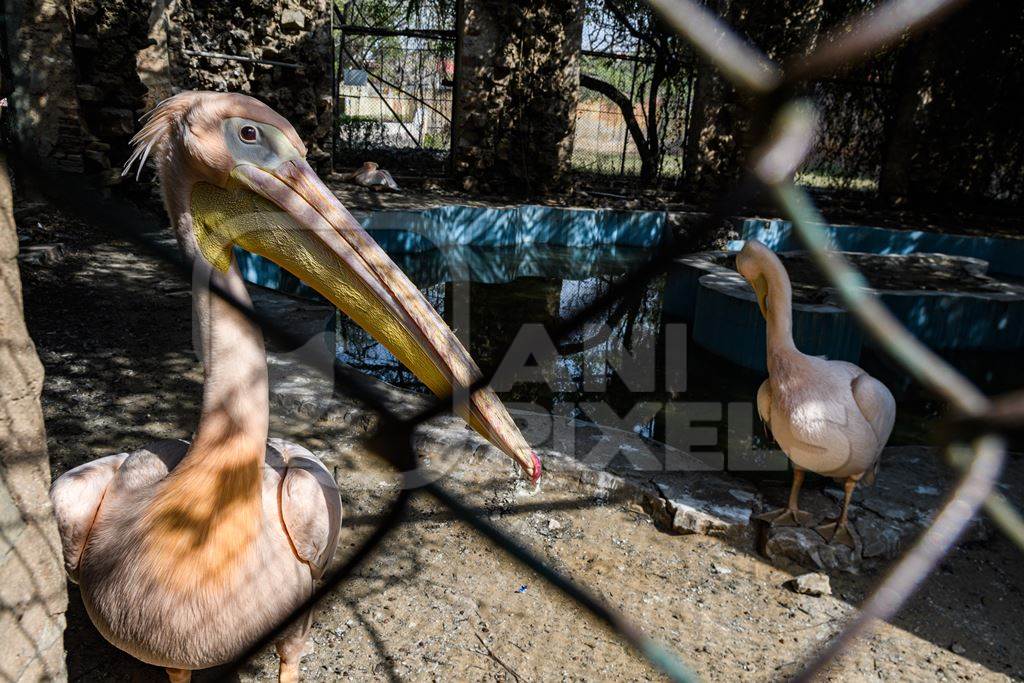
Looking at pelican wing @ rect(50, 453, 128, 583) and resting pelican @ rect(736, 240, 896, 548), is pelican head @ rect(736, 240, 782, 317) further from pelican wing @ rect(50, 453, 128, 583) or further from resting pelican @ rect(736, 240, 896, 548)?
pelican wing @ rect(50, 453, 128, 583)

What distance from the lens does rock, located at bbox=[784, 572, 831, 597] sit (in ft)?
8.92

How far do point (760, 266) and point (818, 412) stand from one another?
66 cm

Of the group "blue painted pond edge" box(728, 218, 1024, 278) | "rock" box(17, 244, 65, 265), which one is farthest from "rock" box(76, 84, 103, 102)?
"blue painted pond edge" box(728, 218, 1024, 278)

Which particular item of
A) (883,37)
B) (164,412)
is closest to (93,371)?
(164,412)

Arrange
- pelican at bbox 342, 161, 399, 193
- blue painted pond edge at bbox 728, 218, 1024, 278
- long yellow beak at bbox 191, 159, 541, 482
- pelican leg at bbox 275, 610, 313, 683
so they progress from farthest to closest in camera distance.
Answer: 1. pelican at bbox 342, 161, 399, 193
2. blue painted pond edge at bbox 728, 218, 1024, 278
3. pelican leg at bbox 275, 610, 313, 683
4. long yellow beak at bbox 191, 159, 541, 482

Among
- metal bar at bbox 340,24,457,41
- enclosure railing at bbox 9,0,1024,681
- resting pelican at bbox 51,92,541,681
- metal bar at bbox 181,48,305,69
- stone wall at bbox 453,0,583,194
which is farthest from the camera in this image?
metal bar at bbox 340,24,457,41

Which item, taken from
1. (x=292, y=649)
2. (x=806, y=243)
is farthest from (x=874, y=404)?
(x=806, y=243)

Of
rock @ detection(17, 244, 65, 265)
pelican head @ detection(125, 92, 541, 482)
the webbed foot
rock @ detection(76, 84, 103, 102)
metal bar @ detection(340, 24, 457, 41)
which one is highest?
metal bar @ detection(340, 24, 457, 41)

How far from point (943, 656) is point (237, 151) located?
253 centimetres

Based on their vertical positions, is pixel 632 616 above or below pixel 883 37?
below

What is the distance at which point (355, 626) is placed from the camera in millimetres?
2332

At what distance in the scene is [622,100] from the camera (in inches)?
492

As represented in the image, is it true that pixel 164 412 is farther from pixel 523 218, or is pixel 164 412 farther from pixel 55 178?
pixel 523 218

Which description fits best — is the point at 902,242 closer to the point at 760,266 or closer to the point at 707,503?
the point at 760,266
